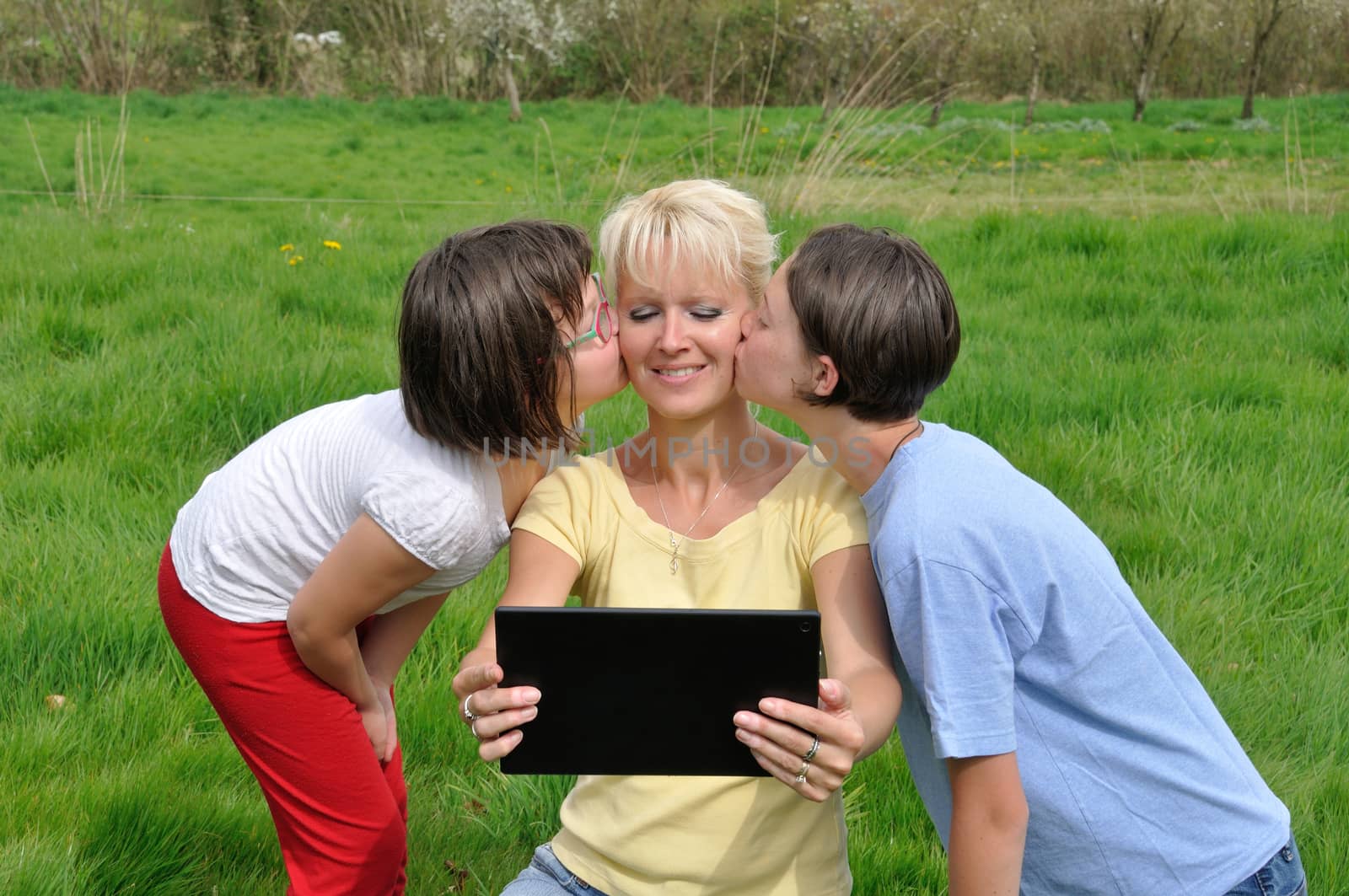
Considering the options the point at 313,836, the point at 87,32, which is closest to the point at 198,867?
the point at 313,836

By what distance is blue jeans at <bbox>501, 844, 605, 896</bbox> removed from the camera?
5.75 feet

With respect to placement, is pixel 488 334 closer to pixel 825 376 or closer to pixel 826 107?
pixel 825 376

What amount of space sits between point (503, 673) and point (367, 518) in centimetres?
41

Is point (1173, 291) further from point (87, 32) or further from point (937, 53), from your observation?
point (87, 32)

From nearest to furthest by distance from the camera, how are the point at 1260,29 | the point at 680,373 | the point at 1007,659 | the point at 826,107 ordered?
the point at 1007,659
the point at 680,373
the point at 826,107
the point at 1260,29

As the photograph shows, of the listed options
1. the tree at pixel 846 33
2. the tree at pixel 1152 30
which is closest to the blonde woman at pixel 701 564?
the tree at pixel 846 33

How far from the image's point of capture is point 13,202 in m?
8.78

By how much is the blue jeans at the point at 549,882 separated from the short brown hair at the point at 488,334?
2.11 feet

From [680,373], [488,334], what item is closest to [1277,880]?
[680,373]

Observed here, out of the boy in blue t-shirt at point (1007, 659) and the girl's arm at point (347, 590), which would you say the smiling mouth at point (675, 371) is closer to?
the boy in blue t-shirt at point (1007, 659)

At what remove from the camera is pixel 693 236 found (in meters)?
1.84

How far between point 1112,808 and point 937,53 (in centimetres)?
2058

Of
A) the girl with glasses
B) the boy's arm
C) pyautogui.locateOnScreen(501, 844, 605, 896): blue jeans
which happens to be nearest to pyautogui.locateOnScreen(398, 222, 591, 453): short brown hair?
the girl with glasses

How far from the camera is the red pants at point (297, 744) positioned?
195cm
